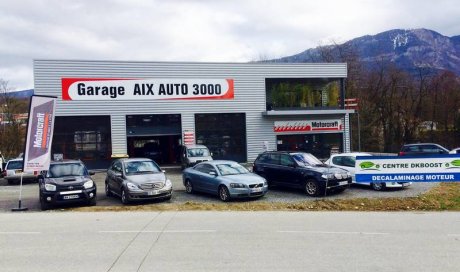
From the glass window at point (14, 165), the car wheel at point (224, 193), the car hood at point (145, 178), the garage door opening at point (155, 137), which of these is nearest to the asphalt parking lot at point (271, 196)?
the car wheel at point (224, 193)

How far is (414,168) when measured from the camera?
52.3ft

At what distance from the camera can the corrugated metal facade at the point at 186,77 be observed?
1184 inches

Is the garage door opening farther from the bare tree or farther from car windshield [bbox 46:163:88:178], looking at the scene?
the bare tree

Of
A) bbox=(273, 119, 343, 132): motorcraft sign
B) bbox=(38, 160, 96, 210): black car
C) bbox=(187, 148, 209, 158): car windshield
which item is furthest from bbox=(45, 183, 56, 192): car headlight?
bbox=(273, 119, 343, 132): motorcraft sign

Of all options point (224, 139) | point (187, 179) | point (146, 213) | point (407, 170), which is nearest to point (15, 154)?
point (224, 139)

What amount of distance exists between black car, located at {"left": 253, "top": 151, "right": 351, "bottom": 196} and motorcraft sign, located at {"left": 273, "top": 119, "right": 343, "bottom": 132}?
625 inches

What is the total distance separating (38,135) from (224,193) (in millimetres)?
6897

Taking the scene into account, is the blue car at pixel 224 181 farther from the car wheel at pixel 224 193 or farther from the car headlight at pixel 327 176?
the car headlight at pixel 327 176

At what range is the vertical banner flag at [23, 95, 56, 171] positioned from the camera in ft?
49.0

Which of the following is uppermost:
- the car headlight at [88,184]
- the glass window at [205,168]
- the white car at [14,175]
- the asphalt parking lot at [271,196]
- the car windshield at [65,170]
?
the car windshield at [65,170]

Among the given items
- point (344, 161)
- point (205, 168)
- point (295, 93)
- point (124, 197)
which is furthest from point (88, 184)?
point (295, 93)

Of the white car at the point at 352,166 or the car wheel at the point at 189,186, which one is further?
the car wheel at the point at 189,186

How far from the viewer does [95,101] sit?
30.8m

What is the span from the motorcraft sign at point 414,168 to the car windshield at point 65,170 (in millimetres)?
10894
